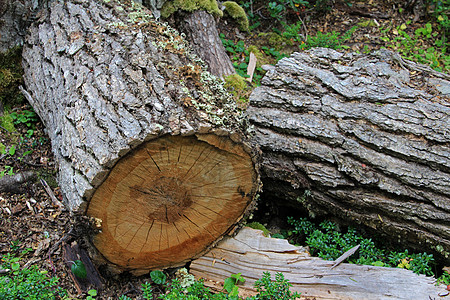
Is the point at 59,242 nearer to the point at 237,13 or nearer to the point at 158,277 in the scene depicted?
the point at 158,277

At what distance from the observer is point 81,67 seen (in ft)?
8.72

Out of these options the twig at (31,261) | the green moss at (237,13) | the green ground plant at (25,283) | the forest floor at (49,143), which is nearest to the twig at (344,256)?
the forest floor at (49,143)

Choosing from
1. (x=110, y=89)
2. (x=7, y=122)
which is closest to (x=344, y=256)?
(x=110, y=89)

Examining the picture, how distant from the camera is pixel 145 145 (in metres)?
2.07

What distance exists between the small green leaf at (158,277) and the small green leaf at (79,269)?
18.3 inches

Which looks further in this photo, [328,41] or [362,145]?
[328,41]

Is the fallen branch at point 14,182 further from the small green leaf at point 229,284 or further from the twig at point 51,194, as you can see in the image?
the small green leaf at point 229,284

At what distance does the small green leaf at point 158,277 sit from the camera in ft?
8.51

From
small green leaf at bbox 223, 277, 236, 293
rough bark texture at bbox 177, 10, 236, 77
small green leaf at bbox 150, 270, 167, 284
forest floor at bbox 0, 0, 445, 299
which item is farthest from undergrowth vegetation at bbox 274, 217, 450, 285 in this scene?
rough bark texture at bbox 177, 10, 236, 77

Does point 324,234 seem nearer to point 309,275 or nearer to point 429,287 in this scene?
point 309,275

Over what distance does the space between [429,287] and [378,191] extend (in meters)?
0.70

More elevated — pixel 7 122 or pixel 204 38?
pixel 204 38

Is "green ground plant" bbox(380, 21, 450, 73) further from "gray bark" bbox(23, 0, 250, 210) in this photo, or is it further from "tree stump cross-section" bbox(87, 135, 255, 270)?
"tree stump cross-section" bbox(87, 135, 255, 270)

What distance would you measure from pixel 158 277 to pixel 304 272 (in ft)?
3.46
